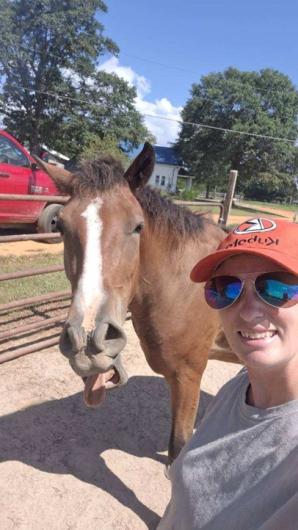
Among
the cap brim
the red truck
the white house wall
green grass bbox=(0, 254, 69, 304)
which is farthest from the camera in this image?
the white house wall

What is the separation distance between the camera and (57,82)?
31.5 metres

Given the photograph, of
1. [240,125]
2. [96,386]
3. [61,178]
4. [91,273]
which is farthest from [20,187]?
[240,125]

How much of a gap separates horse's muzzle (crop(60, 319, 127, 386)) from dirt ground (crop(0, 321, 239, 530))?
3.85 ft

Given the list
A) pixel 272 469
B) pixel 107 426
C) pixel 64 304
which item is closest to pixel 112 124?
pixel 64 304

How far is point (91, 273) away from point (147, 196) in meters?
0.85

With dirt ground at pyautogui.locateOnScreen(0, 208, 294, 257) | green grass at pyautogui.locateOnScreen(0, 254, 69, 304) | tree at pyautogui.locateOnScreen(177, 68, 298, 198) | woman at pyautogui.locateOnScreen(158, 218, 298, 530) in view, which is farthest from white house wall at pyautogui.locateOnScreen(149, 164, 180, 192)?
woman at pyautogui.locateOnScreen(158, 218, 298, 530)

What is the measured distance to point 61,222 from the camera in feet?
7.26

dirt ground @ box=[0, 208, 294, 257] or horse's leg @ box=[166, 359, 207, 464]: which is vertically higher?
horse's leg @ box=[166, 359, 207, 464]

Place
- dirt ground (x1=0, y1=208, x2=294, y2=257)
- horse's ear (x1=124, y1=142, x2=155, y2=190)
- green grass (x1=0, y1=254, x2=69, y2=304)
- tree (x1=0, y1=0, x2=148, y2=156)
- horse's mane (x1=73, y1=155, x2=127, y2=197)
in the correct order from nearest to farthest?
horse's mane (x1=73, y1=155, x2=127, y2=197) → horse's ear (x1=124, y1=142, x2=155, y2=190) → green grass (x1=0, y1=254, x2=69, y2=304) → dirt ground (x1=0, y1=208, x2=294, y2=257) → tree (x1=0, y1=0, x2=148, y2=156)

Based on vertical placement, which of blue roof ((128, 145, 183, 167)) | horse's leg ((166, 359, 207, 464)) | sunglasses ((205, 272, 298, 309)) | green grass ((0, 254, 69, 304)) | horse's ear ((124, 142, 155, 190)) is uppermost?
blue roof ((128, 145, 183, 167))

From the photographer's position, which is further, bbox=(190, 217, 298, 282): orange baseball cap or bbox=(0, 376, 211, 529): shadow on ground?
bbox=(0, 376, 211, 529): shadow on ground

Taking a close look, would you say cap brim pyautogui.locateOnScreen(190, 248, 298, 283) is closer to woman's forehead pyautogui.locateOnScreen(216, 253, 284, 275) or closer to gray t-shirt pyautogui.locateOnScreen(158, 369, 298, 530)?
woman's forehead pyautogui.locateOnScreen(216, 253, 284, 275)

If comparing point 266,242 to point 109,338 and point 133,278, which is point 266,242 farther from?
point 133,278

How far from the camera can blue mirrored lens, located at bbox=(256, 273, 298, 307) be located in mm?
946
